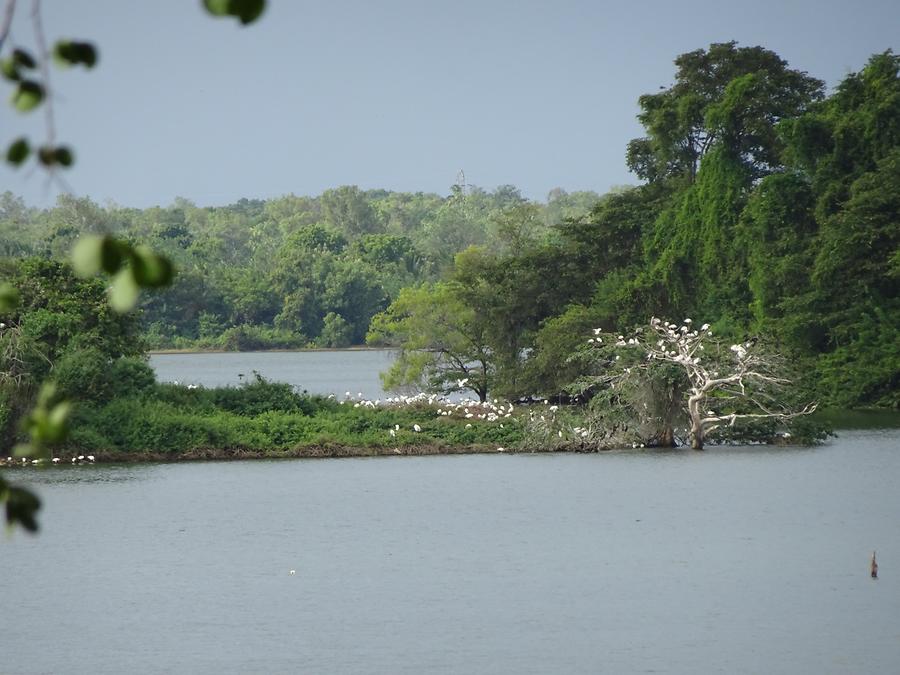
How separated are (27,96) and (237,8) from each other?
0.54m

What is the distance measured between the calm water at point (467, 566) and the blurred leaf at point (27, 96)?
12371 mm

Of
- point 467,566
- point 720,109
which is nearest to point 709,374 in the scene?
point 467,566

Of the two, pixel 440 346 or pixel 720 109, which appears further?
pixel 720 109

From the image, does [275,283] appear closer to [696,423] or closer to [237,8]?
[696,423]

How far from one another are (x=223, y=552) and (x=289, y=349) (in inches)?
3134

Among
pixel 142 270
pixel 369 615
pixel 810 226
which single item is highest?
pixel 810 226

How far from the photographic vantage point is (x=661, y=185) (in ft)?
165

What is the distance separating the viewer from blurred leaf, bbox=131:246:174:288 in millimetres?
2926

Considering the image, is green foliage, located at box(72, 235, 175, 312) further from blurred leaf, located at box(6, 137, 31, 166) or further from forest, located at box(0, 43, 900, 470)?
forest, located at box(0, 43, 900, 470)

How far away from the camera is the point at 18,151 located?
311 cm

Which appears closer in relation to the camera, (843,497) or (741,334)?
(843,497)

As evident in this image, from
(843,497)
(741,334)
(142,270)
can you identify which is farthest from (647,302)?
(142,270)

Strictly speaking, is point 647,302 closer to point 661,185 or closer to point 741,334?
point 741,334

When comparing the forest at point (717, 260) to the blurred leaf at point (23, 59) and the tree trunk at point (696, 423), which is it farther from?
the blurred leaf at point (23, 59)
